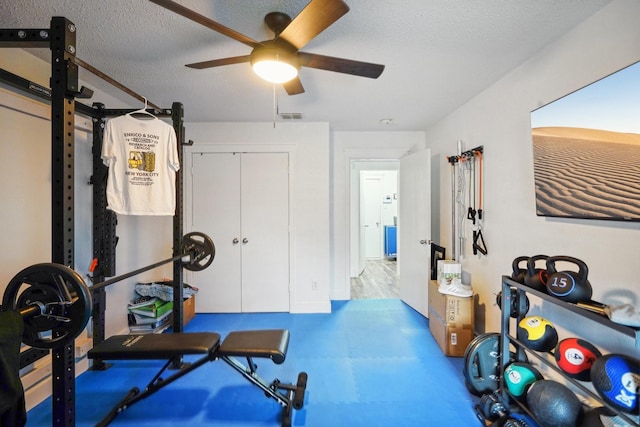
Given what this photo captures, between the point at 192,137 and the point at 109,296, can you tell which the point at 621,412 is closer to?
the point at 109,296

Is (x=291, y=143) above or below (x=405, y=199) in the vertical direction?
above

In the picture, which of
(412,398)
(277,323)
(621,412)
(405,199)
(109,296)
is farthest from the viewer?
(405,199)

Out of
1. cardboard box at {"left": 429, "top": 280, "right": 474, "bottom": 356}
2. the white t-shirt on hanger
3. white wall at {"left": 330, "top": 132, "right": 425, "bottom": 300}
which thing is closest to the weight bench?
the white t-shirt on hanger

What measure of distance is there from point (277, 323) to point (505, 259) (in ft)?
7.82

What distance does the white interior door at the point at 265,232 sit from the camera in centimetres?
339

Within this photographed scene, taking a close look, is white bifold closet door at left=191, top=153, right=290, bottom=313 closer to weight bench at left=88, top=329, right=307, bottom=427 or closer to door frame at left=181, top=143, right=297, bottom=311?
door frame at left=181, top=143, right=297, bottom=311

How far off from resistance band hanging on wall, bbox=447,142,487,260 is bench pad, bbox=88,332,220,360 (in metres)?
2.40

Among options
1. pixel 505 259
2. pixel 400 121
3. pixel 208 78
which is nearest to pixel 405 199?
pixel 400 121

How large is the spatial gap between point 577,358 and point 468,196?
5.68 ft

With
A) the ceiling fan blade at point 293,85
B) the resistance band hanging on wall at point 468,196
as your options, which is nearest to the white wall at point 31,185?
the ceiling fan blade at point 293,85

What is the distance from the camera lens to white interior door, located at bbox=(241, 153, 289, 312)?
11.1 feet

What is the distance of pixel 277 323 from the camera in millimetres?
3088

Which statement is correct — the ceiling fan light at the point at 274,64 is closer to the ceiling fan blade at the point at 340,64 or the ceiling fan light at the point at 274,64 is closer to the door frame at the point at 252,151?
the ceiling fan blade at the point at 340,64

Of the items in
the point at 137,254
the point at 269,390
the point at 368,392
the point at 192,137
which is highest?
the point at 192,137
